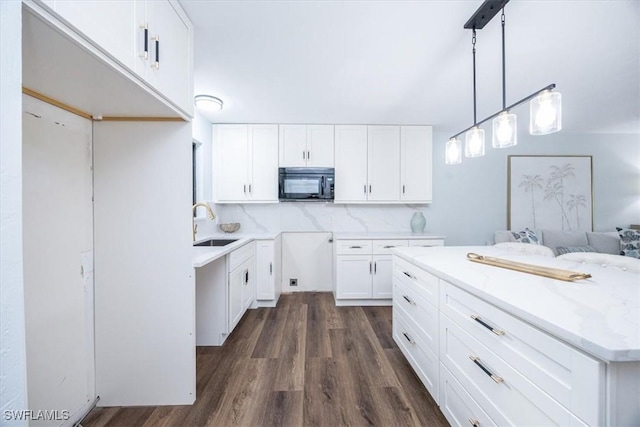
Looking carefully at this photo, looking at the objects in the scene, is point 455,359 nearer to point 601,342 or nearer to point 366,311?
point 601,342

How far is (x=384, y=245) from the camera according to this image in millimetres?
3100

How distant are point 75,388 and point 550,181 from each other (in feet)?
18.8

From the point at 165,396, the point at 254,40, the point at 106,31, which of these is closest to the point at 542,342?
the point at 106,31

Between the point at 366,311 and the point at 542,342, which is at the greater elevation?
the point at 542,342

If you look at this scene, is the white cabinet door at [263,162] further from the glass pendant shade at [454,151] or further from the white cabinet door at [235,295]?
the glass pendant shade at [454,151]

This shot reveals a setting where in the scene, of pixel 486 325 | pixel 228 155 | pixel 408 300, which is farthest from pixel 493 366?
pixel 228 155

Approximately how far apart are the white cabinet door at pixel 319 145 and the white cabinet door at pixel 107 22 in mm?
2391

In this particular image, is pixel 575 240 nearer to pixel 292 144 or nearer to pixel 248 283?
pixel 292 144

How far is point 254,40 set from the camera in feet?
5.49

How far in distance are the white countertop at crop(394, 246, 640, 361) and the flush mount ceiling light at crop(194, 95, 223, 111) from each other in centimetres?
250

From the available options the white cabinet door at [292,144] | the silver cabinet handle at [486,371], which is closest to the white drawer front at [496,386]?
the silver cabinet handle at [486,371]

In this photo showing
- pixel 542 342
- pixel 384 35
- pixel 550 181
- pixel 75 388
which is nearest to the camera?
pixel 542 342

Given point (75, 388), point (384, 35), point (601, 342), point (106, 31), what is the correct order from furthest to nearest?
point (384, 35), point (75, 388), point (106, 31), point (601, 342)

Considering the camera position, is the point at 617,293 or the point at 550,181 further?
the point at 550,181
